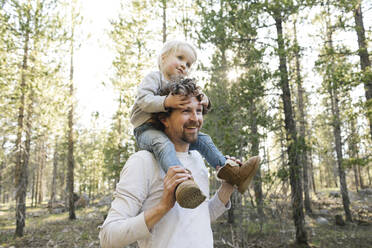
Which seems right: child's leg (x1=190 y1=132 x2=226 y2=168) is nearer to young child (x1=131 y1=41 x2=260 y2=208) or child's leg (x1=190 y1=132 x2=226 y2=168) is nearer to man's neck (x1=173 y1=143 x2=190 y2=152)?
young child (x1=131 y1=41 x2=260 y2=208)

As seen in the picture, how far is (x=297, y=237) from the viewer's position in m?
7.19

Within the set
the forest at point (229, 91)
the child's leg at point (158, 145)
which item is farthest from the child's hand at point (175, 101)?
the forest at point (229, 91)

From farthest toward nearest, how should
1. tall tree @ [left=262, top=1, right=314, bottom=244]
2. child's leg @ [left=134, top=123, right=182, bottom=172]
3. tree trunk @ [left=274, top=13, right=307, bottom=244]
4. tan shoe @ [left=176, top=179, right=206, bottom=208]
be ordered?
tree trunk @ [left=274, top=13, right=307, bottom=244], tall tree @ [left=262, top=1, right=314, bottom=244], child's leg @ [left=134, top=123, right=182, bottom=172], tan shoe @ [left=176, top=179, right=206, bottom=208]

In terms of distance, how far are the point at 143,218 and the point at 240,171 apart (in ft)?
1.84

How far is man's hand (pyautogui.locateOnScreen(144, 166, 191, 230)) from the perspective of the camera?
1.04 m

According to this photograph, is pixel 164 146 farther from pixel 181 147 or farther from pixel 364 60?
pixel 364 60

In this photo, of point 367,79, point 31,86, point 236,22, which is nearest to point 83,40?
point 31,86

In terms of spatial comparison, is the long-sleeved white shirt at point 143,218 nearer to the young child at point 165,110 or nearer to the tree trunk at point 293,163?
the young child at point 165,110

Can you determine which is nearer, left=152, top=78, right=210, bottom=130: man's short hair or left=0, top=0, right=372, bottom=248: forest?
left=152, top=78, right=210, bottom=130: man's short hair

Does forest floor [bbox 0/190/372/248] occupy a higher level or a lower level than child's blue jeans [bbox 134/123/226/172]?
lower

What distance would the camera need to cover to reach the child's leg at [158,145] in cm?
121

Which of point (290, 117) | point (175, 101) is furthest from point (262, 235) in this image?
point (175, 101)

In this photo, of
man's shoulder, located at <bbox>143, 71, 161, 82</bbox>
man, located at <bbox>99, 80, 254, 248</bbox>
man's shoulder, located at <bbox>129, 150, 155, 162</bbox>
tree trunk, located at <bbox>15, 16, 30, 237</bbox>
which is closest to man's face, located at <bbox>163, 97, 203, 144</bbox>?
man, located at <bbox>99, 80, 254, 248</bbox>

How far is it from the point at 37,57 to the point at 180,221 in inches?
377
